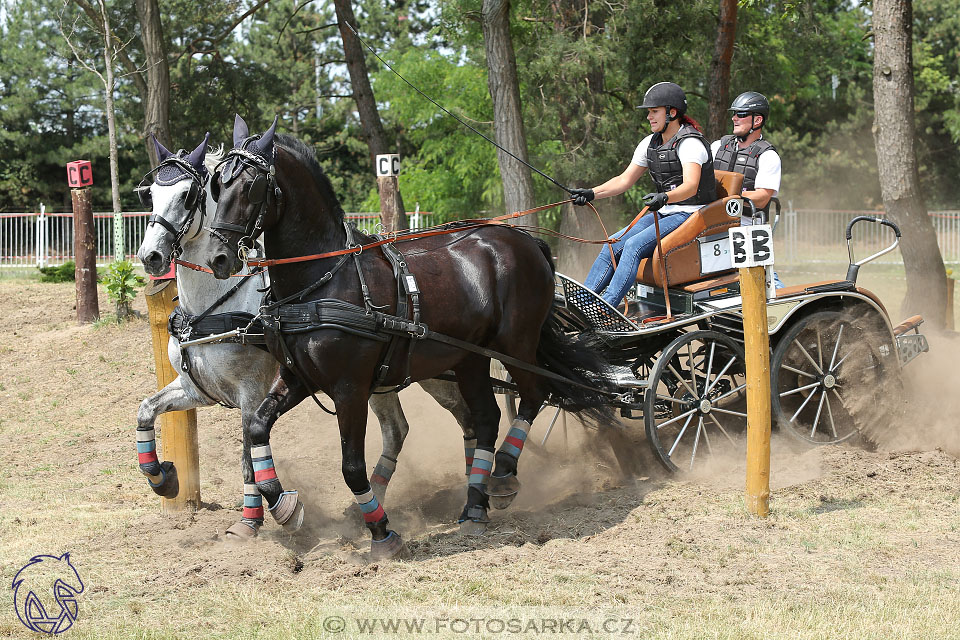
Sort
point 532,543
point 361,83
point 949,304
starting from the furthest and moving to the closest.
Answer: point 361,83
point 949,304
point 532,543

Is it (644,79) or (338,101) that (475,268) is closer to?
(644,79)

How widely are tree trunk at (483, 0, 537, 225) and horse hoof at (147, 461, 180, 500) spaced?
567 cm

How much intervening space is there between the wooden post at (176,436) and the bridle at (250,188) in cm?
162

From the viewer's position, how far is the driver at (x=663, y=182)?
6.71 m

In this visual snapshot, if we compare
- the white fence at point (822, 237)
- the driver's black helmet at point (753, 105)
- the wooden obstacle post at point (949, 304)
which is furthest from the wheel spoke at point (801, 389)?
the white fence at point (822, 237)

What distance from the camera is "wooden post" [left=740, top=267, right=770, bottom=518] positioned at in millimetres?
5922

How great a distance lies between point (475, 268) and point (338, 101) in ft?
109

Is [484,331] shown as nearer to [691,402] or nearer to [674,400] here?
[674,400]

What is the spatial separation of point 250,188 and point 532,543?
2486mm

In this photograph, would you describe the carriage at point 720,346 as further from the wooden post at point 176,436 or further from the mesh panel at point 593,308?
the wooden post at point 176,436

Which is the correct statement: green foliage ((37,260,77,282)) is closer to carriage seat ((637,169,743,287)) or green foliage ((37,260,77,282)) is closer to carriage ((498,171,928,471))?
carriage ((498,171,928,471))

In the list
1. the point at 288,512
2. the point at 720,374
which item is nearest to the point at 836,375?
the point at 720,374

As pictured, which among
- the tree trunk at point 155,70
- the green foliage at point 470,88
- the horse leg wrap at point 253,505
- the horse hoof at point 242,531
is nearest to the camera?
the horse hoof at point 242,531

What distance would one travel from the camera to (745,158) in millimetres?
7574
